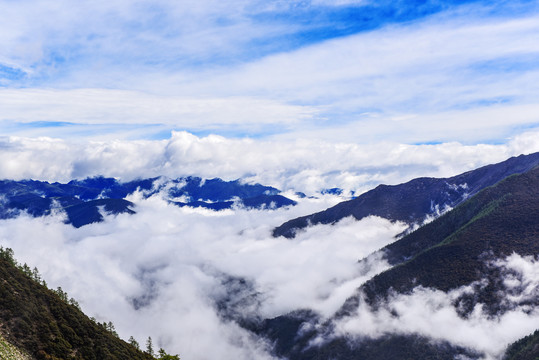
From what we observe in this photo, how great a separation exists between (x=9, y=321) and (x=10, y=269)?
48910 millimetres

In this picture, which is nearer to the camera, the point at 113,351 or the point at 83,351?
the point at 83,351

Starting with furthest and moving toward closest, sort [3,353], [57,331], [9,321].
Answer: [57,331] → [9,321] → [3,353]

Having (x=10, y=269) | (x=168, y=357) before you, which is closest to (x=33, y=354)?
(x=168, y=357)

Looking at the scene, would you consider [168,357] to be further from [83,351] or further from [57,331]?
[57,331]

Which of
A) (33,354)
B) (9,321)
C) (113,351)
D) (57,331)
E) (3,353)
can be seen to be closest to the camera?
(3,353)

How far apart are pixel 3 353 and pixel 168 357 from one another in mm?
68708

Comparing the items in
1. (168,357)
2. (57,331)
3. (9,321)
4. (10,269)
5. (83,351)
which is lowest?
(168,357)

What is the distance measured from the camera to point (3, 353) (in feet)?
371

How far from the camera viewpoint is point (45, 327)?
145 m

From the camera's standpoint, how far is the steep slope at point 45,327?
134 meters

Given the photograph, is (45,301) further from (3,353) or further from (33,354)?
(3,353)

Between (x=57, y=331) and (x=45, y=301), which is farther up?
(x=45, y=301)

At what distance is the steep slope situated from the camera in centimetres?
Result: 13412

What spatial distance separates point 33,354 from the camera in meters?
128
